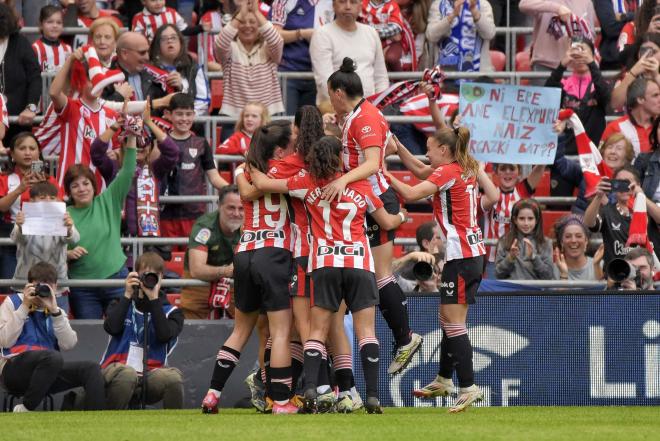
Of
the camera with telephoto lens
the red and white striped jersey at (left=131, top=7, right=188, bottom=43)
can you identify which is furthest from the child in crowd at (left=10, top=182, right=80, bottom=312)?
the camera with telephoto lens

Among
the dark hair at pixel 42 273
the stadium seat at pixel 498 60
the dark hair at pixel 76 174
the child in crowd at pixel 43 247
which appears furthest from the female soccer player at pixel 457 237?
the stadium seat at pixel 498 60

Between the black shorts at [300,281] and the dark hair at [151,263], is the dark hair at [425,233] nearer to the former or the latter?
the dark hair at [151,263]

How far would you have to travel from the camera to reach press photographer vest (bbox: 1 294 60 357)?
41.3 ft

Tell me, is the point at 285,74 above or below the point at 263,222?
above

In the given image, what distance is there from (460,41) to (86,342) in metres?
5.89

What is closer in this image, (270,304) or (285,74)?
(270,304)

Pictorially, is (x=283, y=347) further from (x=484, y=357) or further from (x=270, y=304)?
(x=484, y=357)

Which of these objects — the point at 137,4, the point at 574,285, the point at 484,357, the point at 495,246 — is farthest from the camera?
the point at 137,4

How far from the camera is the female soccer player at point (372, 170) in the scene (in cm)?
1088

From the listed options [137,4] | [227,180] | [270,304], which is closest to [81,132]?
[227,180]

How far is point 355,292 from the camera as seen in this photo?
35.1 feet

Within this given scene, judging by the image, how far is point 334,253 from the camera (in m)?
10.6

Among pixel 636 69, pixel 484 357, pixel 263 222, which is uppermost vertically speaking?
pixel 636 69

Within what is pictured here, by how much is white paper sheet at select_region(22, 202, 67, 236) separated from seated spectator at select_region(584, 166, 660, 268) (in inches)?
189
